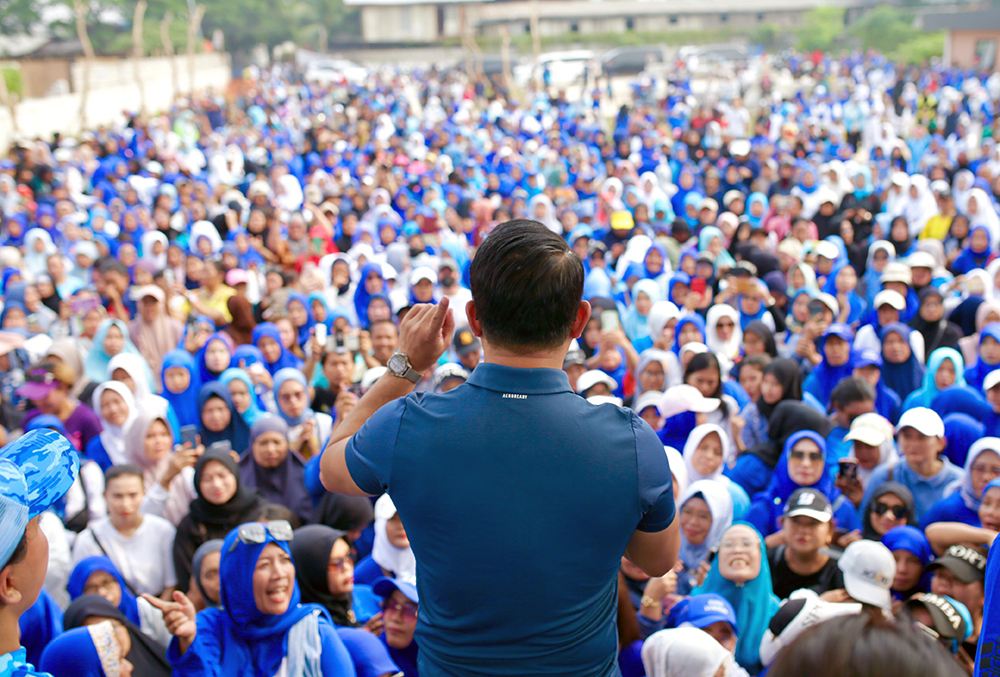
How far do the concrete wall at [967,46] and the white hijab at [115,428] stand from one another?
2513 centimetres

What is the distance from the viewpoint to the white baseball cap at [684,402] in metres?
4.51

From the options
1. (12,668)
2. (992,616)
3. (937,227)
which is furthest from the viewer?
(937,227)

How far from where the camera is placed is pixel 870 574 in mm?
2975

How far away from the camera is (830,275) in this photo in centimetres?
725

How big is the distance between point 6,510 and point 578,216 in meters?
9.55

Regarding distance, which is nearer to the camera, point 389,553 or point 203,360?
point 389,553

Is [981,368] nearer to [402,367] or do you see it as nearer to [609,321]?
[609,321]

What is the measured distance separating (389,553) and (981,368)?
3.94 m

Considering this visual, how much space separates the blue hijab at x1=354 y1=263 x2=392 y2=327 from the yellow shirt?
595 cm

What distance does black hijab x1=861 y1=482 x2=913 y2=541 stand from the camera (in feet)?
11.4

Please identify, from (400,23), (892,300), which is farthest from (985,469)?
(400,23)

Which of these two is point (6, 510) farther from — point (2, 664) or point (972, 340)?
point (972, 340)

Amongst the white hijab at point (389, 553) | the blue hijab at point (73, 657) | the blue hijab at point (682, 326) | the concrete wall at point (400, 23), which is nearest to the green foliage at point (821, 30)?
the concrete wall at point (400, 23)

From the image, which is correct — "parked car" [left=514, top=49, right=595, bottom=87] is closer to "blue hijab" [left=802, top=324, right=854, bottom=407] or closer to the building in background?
the building in background
